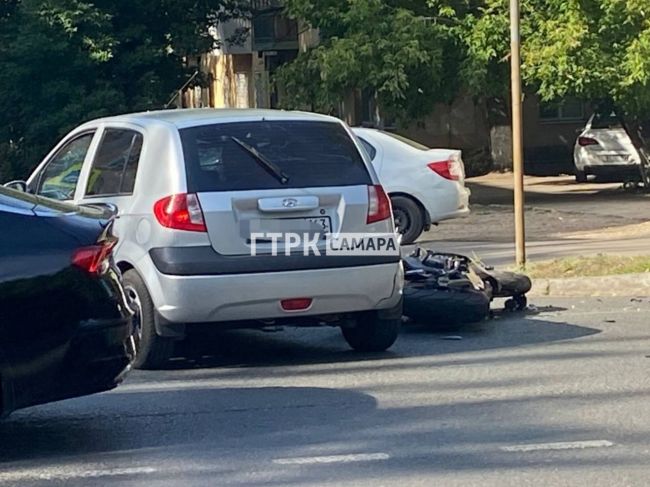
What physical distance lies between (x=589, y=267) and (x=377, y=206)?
14.6 ft

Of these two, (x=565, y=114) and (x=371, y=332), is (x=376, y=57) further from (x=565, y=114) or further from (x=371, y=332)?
(x=371, y=332)

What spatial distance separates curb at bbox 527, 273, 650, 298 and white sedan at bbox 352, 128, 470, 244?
179 inches

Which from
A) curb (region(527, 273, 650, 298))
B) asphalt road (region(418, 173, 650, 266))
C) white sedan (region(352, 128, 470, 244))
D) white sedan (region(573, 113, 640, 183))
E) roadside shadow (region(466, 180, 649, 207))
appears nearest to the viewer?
curb (region(527, 273, 650, 298))

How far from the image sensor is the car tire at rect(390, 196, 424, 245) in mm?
16656

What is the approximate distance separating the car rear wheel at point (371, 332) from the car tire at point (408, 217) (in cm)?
729

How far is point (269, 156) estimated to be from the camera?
8570 millimetres

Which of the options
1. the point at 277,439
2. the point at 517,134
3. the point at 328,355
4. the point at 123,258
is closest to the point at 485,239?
the point at 517,134

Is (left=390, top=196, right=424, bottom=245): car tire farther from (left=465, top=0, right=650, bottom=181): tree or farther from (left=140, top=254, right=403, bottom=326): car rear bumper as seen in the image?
(left=140, top=254, right=403, bottom=326): car rear bumper

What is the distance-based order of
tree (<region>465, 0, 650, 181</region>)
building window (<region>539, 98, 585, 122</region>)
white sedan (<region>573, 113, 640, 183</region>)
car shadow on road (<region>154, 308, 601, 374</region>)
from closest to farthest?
car shadow on road (<region>154, 308, 601, 374</region>) → tree (<region>465, 0, 650, 181</region>) → white sedan (<region>573, 113, 640, 183</region>) → building window (<region>539, 98, 585, 122</region>)

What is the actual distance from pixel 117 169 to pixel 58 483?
11.1ft

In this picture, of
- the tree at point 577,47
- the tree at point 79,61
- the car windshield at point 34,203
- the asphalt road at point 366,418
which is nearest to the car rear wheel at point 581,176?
the tree at point 577,47

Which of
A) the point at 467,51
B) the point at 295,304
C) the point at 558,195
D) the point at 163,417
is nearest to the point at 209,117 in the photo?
the point at 295,304

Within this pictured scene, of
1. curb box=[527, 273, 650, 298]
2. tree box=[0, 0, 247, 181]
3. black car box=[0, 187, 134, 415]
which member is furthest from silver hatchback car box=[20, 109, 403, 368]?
tree box=[0, 0, 247, 181]

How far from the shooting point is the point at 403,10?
2261cm
